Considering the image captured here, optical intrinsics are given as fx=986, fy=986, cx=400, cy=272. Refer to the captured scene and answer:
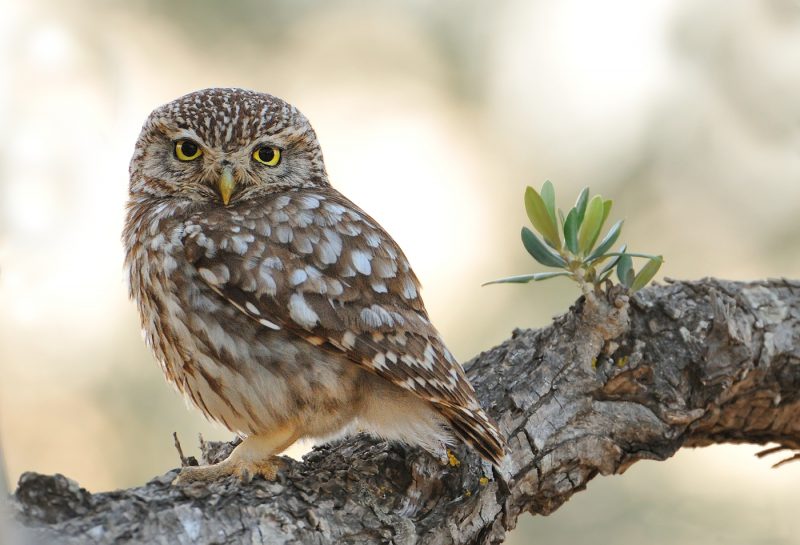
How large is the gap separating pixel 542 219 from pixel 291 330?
908 mm

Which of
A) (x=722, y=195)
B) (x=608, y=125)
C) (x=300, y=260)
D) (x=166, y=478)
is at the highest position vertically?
(x=608, y=125)

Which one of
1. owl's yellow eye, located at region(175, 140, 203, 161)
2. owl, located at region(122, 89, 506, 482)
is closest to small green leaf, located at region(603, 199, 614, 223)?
owl, located at region(122, 89, 506, 482)

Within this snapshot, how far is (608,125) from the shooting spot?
653 cm

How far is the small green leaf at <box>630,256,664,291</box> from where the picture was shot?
3265 mm

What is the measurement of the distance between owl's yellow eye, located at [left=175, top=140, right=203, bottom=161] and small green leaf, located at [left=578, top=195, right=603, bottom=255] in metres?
1.48

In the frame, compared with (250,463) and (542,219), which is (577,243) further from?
(250,463)

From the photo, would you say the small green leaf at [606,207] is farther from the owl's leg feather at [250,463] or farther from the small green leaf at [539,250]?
the owl's leg feather at [250,463]

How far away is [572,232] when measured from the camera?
3232mm

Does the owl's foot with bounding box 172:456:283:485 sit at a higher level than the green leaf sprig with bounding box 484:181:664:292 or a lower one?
lower

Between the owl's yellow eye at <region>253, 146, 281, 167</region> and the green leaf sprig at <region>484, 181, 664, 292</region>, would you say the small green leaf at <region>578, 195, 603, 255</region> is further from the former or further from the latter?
the owl's yellow eye at <region>253, 146, 281, 167</region>

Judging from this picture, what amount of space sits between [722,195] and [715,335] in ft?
10.5

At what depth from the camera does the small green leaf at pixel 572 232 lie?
10.6ft

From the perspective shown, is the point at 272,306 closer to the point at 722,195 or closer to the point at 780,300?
the point at 780,300

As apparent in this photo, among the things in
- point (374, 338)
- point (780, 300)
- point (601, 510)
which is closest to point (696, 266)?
point (601, 510)
